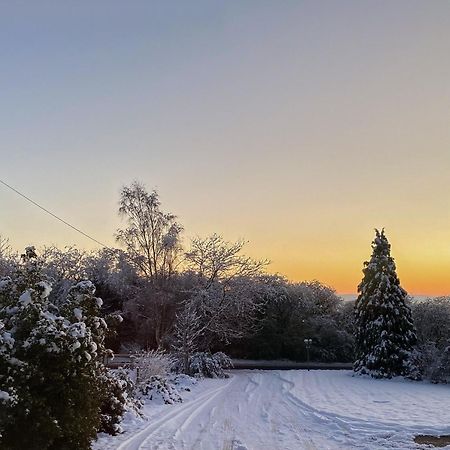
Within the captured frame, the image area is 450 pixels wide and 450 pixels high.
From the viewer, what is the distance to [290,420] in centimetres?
1169

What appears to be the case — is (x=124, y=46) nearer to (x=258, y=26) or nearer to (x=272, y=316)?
(x=258, y=26)

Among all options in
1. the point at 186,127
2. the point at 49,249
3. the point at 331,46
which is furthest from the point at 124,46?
the point at 49,249

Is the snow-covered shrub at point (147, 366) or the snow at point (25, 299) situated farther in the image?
the snow-covered shrub at point (147, 366)

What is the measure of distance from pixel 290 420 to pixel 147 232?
18.2 meters

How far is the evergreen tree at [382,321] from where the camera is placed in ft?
77.5

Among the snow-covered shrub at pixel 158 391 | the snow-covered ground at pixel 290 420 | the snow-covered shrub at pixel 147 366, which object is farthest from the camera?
the snow-covered shrub at pixel 147 366

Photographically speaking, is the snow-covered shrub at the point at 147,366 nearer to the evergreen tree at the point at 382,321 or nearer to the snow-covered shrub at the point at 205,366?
the snow-covered shrub at the point at 205,366

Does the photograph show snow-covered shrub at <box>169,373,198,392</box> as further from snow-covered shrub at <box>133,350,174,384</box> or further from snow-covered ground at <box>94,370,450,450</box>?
snow-covered shrub at <box>133,350,174,384</box>

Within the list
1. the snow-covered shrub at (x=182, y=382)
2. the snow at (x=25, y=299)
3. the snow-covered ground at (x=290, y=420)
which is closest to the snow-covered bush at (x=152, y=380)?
the snow-covered ground at (x=290, y=420)

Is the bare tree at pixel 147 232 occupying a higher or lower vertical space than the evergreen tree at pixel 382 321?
higher

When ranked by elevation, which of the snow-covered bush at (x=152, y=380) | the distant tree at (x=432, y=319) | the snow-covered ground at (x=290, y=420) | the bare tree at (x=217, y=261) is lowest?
the snow-covered ground at (x=290, y=420)

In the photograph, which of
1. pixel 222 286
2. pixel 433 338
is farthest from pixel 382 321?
pixel 222 286

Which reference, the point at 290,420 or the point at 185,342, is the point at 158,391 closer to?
the point at 290,420

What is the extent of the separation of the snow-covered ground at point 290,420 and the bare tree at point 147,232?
36.1 ft
